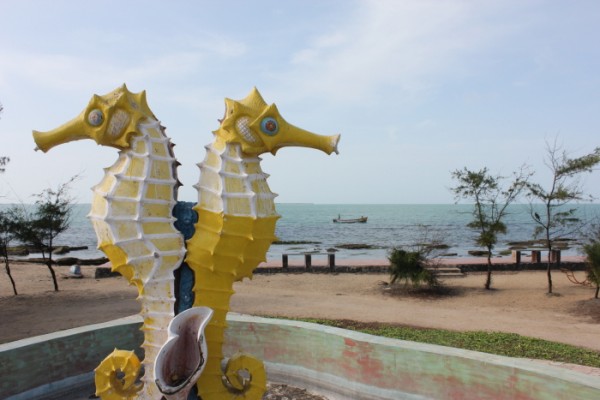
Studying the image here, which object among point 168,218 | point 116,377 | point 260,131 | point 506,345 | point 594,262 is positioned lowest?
point 506,345

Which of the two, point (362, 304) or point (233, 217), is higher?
point (233, 217)

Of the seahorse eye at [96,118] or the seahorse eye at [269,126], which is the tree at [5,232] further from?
the seahorse eye at [269,126]

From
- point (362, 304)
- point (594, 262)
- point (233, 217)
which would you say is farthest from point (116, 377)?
point (594, 262)

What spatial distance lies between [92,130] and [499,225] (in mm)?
14057

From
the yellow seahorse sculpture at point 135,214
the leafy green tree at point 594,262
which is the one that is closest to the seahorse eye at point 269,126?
the yellow seahorse sculpture at point 135,214

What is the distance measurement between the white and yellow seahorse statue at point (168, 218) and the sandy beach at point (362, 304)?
6260 mm

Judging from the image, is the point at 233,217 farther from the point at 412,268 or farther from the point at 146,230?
the point at 412,268

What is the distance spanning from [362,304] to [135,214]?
9160 millimetres

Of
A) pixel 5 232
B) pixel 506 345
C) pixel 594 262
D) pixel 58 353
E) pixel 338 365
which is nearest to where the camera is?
pixel 58 353

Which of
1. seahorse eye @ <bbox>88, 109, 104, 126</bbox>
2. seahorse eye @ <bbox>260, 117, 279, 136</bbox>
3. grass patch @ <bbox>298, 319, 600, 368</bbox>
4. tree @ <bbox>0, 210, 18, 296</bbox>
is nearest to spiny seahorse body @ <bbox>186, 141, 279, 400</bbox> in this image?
seahorse eye @ <bbox>260, 117, 279, 136</bbox>

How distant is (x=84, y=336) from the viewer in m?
5.27

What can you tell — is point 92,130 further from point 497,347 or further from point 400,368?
point 497,347

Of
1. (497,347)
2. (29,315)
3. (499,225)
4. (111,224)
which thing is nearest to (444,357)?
(497,347)

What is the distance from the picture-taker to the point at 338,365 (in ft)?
16.8
